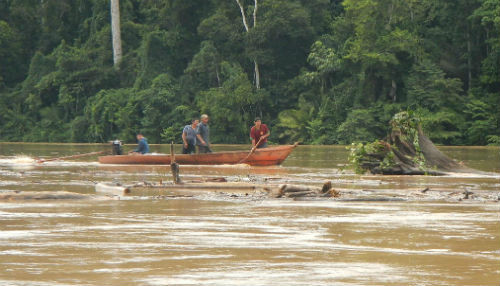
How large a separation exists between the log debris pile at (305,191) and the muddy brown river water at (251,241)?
17.2 inches

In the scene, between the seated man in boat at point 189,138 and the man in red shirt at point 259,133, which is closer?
the man in red shirt at point 259,133

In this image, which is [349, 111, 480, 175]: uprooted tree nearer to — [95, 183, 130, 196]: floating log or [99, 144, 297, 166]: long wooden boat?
[99, 144, 297, 166]: long wooden boat

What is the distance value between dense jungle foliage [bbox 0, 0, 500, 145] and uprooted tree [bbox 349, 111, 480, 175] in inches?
833

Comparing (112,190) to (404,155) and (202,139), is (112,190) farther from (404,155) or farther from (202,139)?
(202,139)

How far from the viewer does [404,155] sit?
21.9m

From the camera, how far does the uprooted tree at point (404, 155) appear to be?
71.2 ft

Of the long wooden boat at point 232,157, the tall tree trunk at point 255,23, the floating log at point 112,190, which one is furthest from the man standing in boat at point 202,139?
the tall tree trunk at point 255,23

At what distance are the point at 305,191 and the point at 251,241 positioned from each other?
5331 millimetres

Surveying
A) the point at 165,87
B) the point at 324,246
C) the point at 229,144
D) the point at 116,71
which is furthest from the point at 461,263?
the point at 116,71

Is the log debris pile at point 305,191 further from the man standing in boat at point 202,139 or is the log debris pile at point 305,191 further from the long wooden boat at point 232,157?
the man standing in boat at point 202,139

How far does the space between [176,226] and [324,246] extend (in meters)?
2.45

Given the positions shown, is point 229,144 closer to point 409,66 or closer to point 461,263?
point 409,66

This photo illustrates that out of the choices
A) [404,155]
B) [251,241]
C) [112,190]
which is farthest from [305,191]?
[404,155]

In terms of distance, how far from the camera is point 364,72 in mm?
47906
